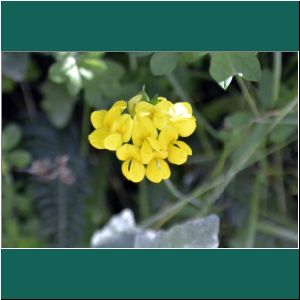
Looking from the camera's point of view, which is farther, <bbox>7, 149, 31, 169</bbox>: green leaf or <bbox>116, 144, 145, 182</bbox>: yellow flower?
<bbox>7, 149, 31, 169</bbox>: green leaf

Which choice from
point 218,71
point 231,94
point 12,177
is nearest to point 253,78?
point 218,71

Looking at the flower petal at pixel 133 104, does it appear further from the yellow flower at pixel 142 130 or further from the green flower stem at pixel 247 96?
the green flower stem at pixel 247 96

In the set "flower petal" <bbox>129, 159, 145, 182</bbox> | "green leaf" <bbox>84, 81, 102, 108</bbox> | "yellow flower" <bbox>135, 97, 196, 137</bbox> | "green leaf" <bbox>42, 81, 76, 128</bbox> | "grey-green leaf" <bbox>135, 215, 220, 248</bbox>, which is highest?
"green leaf" <bbox>42, 81, 76, 128</bbox>

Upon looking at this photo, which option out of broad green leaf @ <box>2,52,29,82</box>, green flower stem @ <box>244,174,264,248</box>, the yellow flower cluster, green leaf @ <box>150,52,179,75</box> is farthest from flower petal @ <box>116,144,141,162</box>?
green flower stem @ <box>244,174,264,248</box>

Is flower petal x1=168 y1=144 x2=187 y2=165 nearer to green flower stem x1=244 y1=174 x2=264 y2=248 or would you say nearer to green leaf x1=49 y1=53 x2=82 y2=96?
green leaf x1=49 y1=53 x2=82 y2=96

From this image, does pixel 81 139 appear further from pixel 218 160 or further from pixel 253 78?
pixel 253 78

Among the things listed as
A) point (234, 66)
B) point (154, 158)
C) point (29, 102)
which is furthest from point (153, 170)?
point (29, 102)

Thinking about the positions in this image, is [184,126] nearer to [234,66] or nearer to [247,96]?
[234,66]
